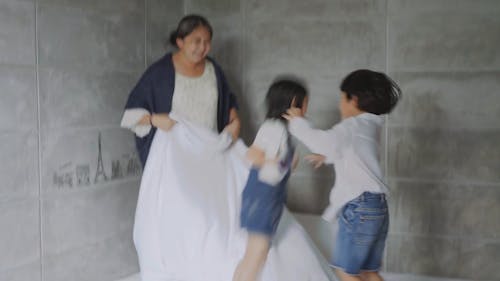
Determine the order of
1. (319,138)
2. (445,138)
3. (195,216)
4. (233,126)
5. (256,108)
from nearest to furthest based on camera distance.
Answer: (319,138) → (195,216) → (233,126) → (445,138) → (256,108)

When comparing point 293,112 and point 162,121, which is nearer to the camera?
point 293,112

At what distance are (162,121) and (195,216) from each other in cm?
44

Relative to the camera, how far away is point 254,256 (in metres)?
2.44

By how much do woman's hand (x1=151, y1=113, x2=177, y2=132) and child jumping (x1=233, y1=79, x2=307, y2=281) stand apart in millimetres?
471

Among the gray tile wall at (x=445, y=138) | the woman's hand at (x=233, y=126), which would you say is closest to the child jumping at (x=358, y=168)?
the woman's hand at (x=233, y=126)

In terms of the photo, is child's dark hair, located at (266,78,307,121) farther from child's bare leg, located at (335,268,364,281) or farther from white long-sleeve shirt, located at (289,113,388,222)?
child's bare leg, located at (335,268,364,281)

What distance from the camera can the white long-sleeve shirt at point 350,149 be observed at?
2385 millimetres

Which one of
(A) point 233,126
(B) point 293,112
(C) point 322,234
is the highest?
(B) point 293,112

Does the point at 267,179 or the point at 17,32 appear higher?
Answer: the point at 17,32

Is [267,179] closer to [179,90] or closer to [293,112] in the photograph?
[293,112]

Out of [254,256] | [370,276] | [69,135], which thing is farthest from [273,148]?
[69,135]

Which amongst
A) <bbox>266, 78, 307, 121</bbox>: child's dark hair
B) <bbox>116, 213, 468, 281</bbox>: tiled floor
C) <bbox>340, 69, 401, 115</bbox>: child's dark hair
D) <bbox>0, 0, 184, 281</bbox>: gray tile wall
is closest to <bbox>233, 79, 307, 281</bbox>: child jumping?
<bbox>266, 78, 307, 121</bbox>: child's dark hair

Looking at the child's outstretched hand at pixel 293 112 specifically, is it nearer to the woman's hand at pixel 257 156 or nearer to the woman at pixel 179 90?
the woman's hand at pixel 257 156

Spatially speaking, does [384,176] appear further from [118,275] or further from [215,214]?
[118,275]
